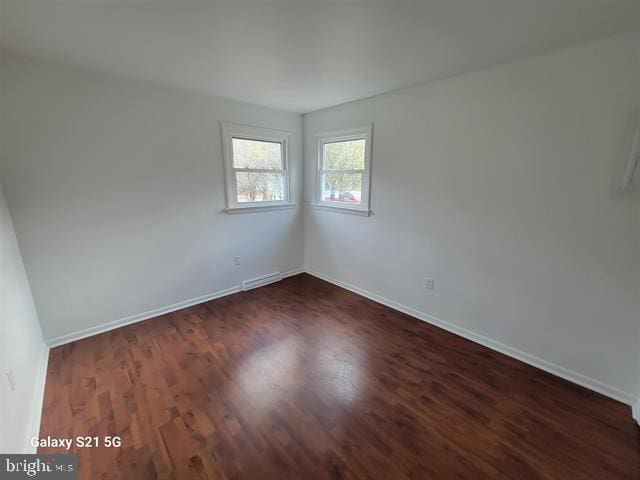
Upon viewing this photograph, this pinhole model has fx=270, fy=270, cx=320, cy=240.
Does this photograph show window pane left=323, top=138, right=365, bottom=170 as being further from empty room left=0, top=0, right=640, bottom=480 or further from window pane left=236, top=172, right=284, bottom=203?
window pane left=236, top=172, right=284, bottom=203

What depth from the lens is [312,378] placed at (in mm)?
2105

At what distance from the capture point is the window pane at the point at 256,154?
3.42 metres

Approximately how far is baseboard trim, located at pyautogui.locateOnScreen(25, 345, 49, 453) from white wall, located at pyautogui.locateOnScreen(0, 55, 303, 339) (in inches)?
11.5

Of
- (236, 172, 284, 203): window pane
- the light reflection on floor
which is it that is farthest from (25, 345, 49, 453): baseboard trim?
(236, 172, 284, 203): window pane

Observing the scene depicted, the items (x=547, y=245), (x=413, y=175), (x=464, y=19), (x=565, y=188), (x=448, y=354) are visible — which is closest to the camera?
(x=464, y=19)

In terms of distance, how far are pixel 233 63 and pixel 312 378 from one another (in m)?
2.57

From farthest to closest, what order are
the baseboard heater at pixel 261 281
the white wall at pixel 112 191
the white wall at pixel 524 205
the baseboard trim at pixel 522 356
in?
the baseboard heater at pixel 261 281
the white wall at pixel 112 191
the baseboard trim at pixel 522 356
the white wall at pixel 524 205

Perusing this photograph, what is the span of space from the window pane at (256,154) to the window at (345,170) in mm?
613

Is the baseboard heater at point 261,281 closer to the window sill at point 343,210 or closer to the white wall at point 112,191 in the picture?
the white wall at point 112,191

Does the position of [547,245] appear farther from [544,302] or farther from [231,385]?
[231,385]

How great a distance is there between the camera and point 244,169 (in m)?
3.48

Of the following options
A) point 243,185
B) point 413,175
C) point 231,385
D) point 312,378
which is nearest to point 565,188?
point 413,175

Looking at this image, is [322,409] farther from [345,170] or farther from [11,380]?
[345,170]

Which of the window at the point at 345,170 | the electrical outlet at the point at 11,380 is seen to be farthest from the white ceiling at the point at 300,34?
the electrical outlet at the point at 11,380
